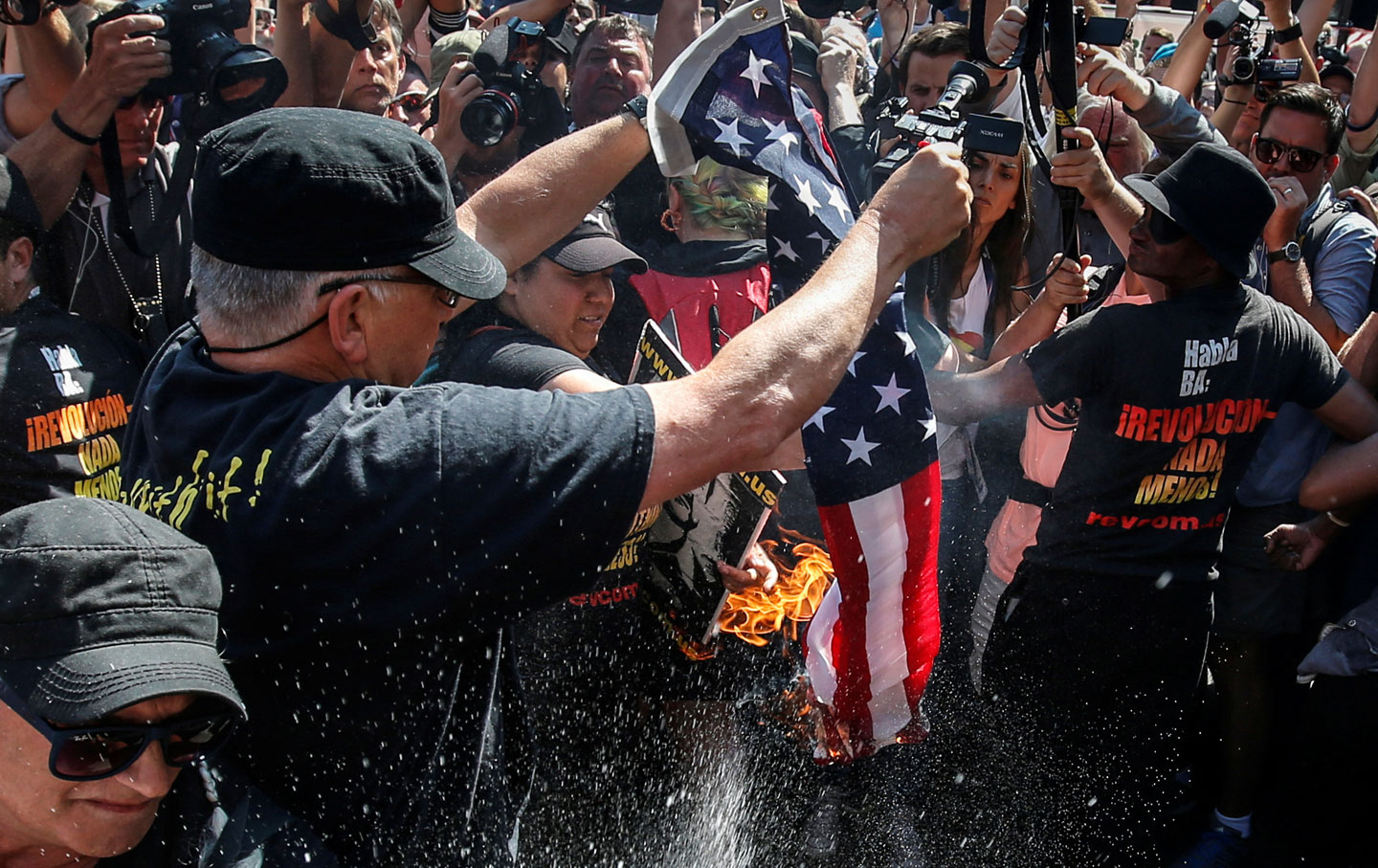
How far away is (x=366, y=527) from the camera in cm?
161

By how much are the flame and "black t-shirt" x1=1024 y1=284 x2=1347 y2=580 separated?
0.72m

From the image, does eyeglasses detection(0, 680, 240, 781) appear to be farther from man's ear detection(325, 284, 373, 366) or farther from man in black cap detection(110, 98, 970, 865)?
man's ear detection(325, 284, 373, 366)

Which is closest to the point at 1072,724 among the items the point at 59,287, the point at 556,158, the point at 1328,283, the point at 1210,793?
the point at 1210,793

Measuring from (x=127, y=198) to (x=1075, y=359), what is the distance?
2.93 meters

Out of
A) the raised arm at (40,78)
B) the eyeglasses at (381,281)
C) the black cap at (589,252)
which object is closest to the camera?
the eyeglasses at (381,281)

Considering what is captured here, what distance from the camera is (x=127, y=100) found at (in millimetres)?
3592

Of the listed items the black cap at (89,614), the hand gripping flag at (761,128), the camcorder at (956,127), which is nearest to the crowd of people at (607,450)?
the black cap at (89,614)

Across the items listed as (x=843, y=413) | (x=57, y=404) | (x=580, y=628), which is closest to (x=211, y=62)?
(x=57, y=404)

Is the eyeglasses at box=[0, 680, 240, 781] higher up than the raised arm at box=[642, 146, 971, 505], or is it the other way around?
the raised arm at box=[642, 146, 971, 505]

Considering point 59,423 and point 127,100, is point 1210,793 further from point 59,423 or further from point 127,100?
point 127,100

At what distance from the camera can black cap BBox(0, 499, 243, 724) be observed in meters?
1.42

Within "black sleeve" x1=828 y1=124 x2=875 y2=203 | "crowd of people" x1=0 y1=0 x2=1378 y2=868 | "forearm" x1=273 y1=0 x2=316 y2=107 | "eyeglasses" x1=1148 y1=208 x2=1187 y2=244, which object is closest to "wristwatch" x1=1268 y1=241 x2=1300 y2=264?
"crowd of people" x1=0 y1=0 x2=1378 y2=868

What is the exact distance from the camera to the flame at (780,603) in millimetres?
3598

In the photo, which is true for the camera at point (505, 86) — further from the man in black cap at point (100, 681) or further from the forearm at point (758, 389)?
the man in black cap at point (100, 681)
